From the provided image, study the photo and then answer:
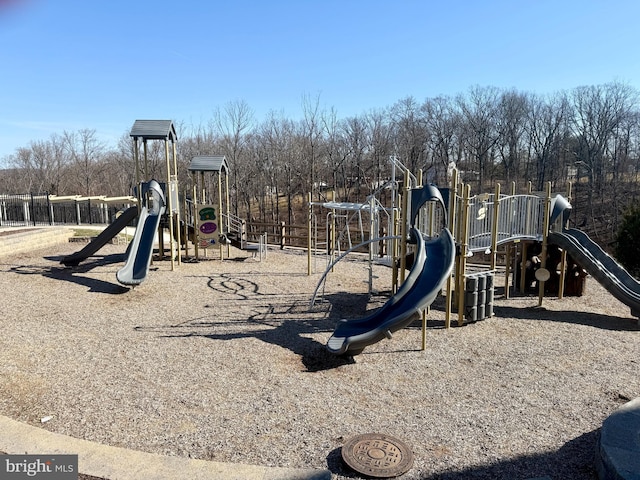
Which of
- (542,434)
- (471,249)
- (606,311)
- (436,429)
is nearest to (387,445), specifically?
(436,429)

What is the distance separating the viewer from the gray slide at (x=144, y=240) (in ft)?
35.8

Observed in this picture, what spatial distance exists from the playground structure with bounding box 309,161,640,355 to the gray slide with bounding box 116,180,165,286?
4815 millimetres

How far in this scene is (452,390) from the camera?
18.9 ft

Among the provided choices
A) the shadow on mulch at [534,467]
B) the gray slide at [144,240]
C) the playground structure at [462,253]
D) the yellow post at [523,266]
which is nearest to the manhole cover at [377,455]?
the shadow on mulch at [534,467]

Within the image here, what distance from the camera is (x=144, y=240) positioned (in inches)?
495

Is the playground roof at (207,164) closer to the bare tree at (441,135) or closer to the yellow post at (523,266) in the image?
the yellow post at (523,266)

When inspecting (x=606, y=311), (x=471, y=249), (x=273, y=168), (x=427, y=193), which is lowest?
(x=606, y=311)

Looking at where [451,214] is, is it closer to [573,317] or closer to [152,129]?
[573,317]

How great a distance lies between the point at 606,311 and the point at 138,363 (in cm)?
947

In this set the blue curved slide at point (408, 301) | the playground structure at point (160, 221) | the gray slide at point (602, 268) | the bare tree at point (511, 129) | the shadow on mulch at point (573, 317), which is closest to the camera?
the blue curved slide at point (408, 301)

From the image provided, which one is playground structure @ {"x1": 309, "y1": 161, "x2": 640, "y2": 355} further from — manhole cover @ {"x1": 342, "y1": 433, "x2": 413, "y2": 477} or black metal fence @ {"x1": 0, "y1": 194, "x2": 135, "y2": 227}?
black metal fence @ {"x1": 0, "y1": 194, "x2": 135, "y2": 227}

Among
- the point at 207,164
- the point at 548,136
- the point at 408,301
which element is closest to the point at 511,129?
the point at 548,136

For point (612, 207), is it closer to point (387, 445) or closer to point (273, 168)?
point (273, 168)

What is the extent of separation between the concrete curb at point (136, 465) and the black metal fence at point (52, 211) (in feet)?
76.2
